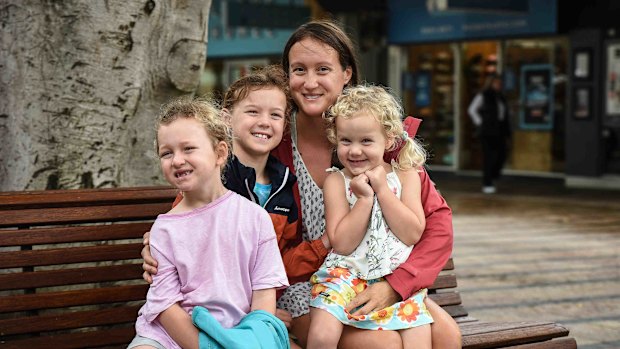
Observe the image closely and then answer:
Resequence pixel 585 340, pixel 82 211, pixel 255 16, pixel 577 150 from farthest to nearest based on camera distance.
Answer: pixel 577 150 < pixel 255 16 < pixel 585 340 < pixel 82 211

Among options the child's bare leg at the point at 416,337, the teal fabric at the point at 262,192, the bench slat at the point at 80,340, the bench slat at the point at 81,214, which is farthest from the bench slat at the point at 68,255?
the child's bare leg at the point at 416,337

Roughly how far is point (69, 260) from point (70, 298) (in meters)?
0.13

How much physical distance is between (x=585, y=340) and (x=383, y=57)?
14976 millimetres

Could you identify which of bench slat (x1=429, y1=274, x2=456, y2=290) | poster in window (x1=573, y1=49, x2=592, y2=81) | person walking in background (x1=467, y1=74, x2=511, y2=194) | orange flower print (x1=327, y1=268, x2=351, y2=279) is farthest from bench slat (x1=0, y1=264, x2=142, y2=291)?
poster in window (x1=573, y1=49, x2=592, y2=81)

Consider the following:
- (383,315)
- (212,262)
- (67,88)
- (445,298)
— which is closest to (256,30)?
(67,88)

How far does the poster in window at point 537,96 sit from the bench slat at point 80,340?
49.5 ft

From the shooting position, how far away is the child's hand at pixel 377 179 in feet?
10.8

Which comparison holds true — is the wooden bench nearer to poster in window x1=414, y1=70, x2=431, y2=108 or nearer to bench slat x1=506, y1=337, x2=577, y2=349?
bench slat x1=506, y1=337, x2=577, y2=349

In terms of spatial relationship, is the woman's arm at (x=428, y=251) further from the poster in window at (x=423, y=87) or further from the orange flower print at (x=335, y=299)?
the poster in window at (x=423, y=87)

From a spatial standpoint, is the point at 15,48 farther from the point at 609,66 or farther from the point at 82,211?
the point at 609,66

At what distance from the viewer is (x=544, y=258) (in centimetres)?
920

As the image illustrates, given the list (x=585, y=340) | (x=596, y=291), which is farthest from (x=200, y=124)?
(x=596, y=291)

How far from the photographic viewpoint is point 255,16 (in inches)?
630

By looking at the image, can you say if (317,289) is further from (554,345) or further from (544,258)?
(544,258)
